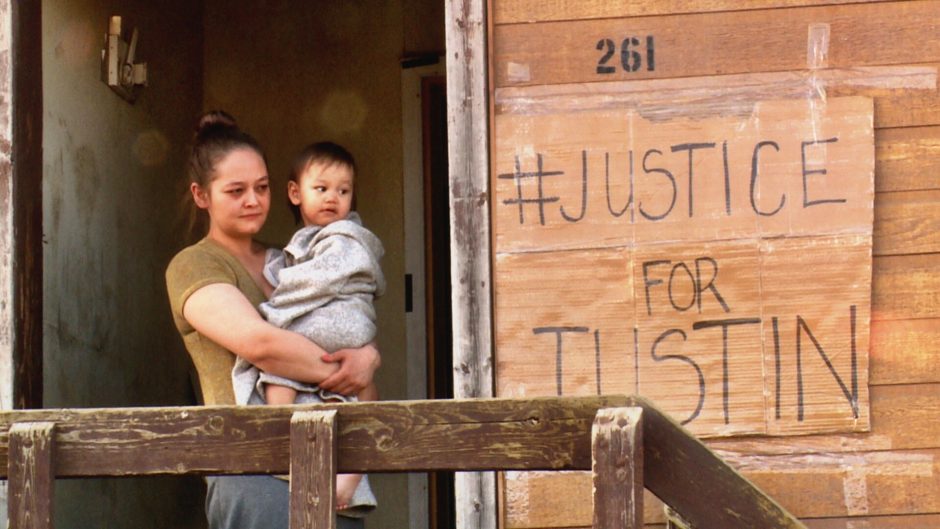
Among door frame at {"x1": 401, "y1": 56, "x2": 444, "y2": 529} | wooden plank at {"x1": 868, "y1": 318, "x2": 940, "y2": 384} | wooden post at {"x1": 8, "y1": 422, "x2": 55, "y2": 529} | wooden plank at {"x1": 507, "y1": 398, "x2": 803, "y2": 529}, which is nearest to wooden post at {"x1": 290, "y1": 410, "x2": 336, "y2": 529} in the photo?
wooden post at {"x1": 8, "y1": 422, "x2": 55, "y2": 529}

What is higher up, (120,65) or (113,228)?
(120,65)

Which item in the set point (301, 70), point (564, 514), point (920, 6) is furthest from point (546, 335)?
point (301, 70)

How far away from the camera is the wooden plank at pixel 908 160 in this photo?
167 inches

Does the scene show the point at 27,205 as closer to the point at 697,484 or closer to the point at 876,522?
the point at 697,484

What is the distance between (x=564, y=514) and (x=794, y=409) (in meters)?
0.69

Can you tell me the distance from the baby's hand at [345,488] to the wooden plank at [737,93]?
1.10m

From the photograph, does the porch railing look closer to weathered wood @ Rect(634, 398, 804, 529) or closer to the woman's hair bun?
weathered wood @ Rect(634, 398, 804, 529)

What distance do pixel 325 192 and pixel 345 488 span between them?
34.2 inches

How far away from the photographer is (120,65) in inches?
218

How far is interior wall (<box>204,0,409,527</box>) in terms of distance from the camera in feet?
21.6

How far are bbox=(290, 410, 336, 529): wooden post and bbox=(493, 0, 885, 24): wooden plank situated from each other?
1581mm

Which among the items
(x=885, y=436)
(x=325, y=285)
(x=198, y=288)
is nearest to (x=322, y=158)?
(x=325, y=285)

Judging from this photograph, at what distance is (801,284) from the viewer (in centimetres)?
422

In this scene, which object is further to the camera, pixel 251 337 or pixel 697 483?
pixel 251 337
